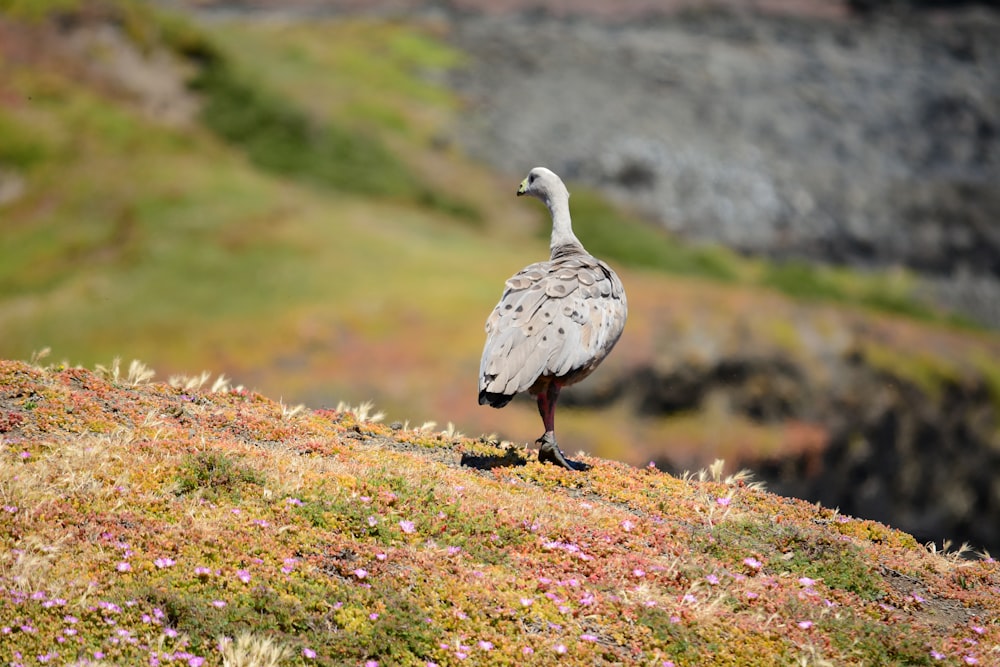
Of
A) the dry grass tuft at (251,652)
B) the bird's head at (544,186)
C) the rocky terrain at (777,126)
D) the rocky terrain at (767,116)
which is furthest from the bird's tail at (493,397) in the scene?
the rocky terrain at (777,126)

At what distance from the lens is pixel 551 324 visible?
13.6 metres

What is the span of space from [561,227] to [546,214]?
129ft

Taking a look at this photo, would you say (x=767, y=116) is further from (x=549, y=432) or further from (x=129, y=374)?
(x=129, y=374)

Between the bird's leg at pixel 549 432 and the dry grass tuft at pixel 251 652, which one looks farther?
the bird's leg at pixel 549 432

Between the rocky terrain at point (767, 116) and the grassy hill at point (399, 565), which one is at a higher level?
the rocky terrain at point (767, 116)

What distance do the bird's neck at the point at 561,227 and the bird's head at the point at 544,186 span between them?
96 mm

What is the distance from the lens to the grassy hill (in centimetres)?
931

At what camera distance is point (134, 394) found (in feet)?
46.3

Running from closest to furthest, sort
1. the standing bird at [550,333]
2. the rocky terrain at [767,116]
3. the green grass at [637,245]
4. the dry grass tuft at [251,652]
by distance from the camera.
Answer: the dry grass tuft at [251,652], the standing bird at [550,333], the green grass at [637,245], the rocky terrain at [767,116]

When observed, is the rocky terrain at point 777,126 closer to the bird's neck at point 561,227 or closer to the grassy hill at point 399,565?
the bird's neck at point 561,227

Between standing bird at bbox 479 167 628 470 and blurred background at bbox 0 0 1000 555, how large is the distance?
46.6 feet

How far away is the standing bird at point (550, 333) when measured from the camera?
1296cm

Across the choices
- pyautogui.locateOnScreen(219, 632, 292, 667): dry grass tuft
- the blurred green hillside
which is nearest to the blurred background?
the blurred green hillside

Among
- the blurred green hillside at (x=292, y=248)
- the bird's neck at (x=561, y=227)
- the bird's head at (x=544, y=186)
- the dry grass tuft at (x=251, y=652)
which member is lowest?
the dry grass tuft at (x=251, y=652)
